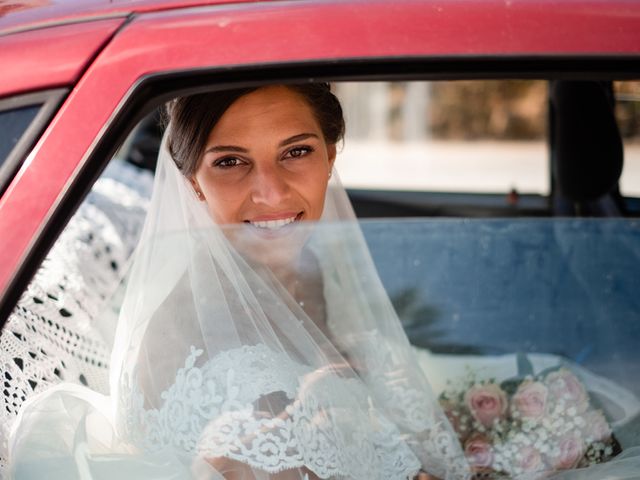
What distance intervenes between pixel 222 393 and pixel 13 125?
0.55 metres

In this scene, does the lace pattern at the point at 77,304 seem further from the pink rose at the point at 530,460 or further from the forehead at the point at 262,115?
the pink rose at the point at 530,460

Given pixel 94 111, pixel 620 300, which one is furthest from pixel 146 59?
pixel 620 300

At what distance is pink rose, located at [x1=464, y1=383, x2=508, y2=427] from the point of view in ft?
6.59

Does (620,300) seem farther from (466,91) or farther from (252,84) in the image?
(466,91)

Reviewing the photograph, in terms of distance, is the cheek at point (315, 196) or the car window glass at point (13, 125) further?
the cheek at point (315, 196)

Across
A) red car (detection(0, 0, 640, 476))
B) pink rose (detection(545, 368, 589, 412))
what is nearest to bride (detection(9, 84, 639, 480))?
pink rose (detection(545, 368, 589, 412))

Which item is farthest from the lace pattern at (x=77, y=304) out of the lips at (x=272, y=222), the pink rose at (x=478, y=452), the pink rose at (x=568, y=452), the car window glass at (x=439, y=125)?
the car window glass at (x=439, y=125)

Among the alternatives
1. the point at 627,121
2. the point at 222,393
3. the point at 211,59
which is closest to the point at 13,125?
the point at 211,59

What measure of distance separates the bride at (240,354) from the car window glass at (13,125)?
51 centimetres

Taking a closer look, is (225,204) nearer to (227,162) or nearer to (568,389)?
(227,162)

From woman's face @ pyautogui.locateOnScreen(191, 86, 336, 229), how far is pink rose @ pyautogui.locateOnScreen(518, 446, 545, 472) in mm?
700

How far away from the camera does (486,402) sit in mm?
2047

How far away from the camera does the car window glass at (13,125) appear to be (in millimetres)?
1157

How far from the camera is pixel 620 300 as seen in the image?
223 centimetres
